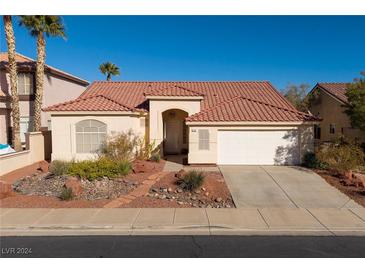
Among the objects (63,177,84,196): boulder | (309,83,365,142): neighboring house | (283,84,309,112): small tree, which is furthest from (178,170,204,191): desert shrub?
(283,84,309,112): small tree

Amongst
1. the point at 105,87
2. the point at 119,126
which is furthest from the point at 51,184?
the point at 105,87

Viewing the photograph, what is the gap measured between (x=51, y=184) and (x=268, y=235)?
8.60 metres

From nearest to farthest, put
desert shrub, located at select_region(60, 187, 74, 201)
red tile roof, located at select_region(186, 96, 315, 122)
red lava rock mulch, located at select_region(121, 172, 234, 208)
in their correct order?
red lava rock mulch, located at select_region(121, 172, 234, 208)
desert shrub, located at select_region(60, 187, 74, 201)
red tile roof, located at select_region(186, 96, 315, 122)

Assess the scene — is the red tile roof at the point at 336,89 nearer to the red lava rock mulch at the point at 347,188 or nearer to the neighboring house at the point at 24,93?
the red lava rock mulch at the point at 347,188

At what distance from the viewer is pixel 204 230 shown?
694 cm

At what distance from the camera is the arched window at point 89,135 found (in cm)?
1510

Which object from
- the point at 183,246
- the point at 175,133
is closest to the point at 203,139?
the point at 175,133

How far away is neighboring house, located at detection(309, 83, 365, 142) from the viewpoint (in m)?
20.7

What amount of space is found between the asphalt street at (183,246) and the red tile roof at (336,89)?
18.0 meters

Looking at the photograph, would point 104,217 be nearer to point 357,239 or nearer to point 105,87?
point 357,239

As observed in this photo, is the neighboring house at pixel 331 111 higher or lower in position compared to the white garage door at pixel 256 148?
higher

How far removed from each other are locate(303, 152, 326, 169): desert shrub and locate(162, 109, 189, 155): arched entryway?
8092 mm

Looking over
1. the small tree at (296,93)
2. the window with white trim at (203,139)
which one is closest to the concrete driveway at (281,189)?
the window with white trim at (203,139)

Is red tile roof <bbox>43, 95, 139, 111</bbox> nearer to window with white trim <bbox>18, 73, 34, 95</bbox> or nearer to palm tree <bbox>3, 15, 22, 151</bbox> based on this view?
palm tree <bbox>3, 15, 22, 151</bbox>
